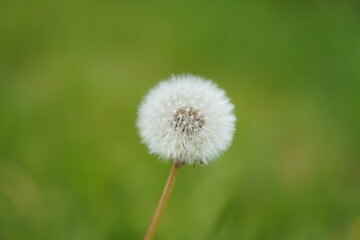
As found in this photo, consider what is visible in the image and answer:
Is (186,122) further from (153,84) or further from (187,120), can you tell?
(153,84)

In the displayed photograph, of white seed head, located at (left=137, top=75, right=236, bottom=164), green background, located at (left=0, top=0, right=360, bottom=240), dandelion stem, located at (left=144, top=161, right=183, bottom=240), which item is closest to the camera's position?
dandelion stem, located at (left=144, top=161, right=183, bottom=240)

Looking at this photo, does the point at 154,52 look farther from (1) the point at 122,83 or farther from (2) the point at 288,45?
(2) the point at 288,45

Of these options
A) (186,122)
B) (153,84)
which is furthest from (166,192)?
(153,84)

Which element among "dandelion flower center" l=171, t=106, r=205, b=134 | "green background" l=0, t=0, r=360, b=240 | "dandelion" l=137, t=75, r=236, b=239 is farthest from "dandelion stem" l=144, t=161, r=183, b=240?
"green background" l=0, t=0, r=360, b=240

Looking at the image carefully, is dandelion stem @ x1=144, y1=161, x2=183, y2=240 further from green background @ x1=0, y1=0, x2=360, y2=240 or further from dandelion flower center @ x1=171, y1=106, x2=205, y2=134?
green background @ x1=0, y1=0, x2=360, y2=240

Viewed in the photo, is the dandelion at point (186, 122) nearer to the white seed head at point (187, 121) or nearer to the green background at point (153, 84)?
the white seed head at point (187, 121)

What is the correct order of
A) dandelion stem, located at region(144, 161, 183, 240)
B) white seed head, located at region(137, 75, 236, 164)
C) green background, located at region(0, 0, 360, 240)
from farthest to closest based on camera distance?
green background, located at region(0, 0, 360, 240) < white seed head, located at region(137, 75, 236, 164) < dandelion stem, located at region(144, 161, 183, 240)

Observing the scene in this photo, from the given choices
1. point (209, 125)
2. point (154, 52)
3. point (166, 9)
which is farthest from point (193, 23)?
point (209, 125)

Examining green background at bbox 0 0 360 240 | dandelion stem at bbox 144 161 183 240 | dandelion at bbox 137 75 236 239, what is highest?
green background at bbox 0 0 360 240
